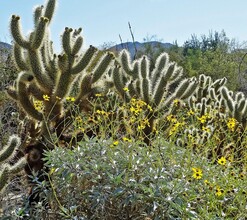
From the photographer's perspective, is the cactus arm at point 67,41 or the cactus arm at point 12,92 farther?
the cactus arm at point 12,92

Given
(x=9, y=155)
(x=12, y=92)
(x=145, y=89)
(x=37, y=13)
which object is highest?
(x=37, y=13)

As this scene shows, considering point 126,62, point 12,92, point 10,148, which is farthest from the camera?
point 126,62

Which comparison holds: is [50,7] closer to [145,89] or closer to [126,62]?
[126,62]

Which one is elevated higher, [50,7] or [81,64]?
[50,7]

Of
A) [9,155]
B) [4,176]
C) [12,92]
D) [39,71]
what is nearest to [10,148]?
[9,155]

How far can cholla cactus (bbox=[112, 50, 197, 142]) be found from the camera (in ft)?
20.7

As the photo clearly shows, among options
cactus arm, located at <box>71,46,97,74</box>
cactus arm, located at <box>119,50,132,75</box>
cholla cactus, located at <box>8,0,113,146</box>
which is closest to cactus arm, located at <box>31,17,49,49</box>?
cholla cactus, located at <box>8,0,113,146</box>

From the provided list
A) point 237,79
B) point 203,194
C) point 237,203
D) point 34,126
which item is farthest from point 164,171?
point 237,79

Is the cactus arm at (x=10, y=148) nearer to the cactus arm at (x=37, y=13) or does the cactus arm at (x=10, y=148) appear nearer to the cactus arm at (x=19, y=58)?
the cactus arm at (x=19, y=58)

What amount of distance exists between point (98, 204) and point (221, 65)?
16042 mm

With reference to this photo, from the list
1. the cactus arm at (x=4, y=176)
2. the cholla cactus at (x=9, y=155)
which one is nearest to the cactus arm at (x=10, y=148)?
the cholla cactus at (x=9, y=155)

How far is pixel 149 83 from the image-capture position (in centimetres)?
633

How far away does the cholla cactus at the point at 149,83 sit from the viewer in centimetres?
632

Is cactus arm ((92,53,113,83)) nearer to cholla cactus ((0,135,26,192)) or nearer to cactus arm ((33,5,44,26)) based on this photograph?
cactus arm ((33,5,44,26))
